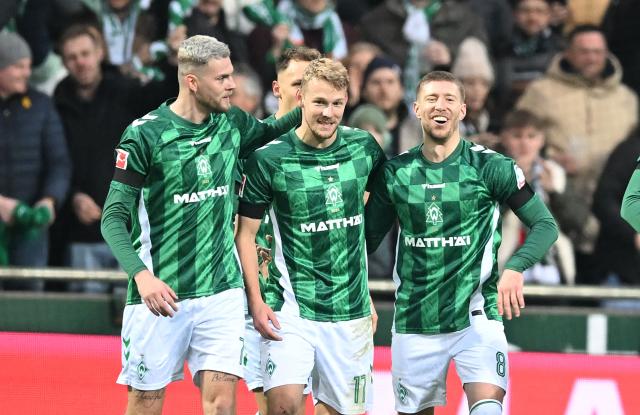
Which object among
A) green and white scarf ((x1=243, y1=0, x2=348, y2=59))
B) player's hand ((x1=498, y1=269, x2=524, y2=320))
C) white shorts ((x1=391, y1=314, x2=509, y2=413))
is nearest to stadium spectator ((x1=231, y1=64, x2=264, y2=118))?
green and white scarf ((x1=243, y1=0, x2=348, y2=59))

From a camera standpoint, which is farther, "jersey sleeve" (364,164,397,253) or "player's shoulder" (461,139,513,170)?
"jersey sleeve" (364,164,397,253)

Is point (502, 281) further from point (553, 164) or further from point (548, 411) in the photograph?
point (553, 164)

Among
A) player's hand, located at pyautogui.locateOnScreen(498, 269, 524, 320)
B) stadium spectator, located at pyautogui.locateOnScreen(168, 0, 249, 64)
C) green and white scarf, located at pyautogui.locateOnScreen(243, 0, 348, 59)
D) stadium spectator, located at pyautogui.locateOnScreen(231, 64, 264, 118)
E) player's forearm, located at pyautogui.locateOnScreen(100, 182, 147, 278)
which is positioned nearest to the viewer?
player's hand, located at pyautogui.locateOnScreen(498, 269, 524, 320)

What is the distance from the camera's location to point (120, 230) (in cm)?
586

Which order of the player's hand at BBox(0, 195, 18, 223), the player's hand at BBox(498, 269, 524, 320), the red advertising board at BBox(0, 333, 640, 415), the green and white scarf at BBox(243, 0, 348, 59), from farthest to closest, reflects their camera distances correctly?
the green and white scarf at BBox(243, 0, 348, 59), the player's hand at BBox(0, 195, 18, 223), the red advertising board at BBox(0, 333, 640, 415), the player's hand at BBox(498, 269, 524, 320)

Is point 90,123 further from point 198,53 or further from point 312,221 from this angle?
point 312,221

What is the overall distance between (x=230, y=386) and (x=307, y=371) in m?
0.36

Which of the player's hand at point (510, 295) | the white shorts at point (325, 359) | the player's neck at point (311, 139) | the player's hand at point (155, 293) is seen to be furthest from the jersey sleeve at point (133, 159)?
the player's hand at point (510, 295)

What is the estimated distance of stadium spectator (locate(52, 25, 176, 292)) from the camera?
8945 millimetres

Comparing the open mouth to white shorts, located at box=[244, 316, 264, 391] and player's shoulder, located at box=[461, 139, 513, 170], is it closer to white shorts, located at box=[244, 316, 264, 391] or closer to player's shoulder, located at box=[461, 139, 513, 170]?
player's shoulder, located at box=[461, 139, 513, 170]

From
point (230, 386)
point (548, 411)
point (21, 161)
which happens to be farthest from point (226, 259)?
point (21, 161)

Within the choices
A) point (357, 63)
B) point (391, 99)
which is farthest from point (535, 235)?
point (357, 63)

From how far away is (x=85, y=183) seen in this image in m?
9.00

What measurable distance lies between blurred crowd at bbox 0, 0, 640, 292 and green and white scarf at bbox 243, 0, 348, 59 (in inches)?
0.4
